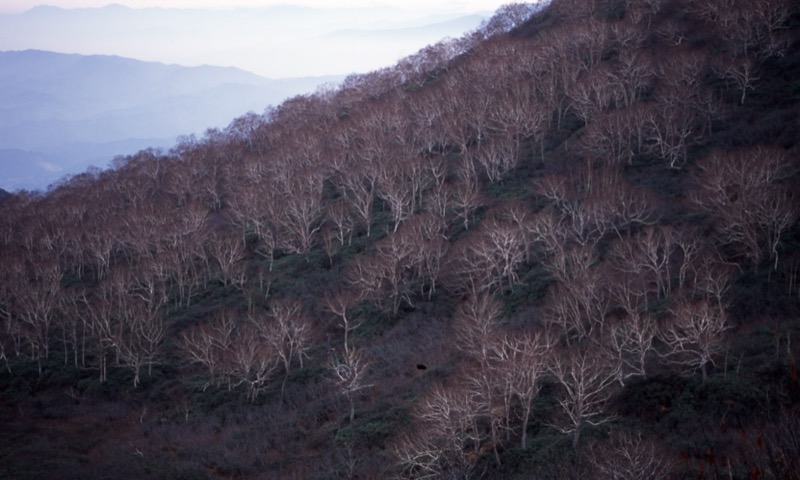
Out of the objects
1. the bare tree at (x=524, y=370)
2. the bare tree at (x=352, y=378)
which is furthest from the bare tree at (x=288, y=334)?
the bare tree at (x=524, y=370)

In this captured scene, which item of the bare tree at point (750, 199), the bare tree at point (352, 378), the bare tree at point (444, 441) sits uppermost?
the bare tree at point (750, 199)

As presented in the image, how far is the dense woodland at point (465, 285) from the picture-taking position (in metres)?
26.2

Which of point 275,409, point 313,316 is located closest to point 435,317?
point 313,316

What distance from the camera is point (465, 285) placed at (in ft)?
149

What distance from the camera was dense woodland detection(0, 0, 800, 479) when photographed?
2623 centimetres

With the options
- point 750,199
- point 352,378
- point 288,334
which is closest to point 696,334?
point 750,199

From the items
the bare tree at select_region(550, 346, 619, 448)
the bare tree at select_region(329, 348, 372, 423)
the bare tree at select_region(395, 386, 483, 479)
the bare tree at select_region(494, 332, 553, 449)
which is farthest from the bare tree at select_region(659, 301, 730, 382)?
the bare tree at select_region(329, 348, 372, 423)

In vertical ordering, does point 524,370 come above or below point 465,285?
above

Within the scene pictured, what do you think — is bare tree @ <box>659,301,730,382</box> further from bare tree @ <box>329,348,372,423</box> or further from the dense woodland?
bare tree @ <box>329,348,372,423</box>

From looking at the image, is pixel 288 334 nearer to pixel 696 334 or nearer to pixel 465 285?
pixel 465 285

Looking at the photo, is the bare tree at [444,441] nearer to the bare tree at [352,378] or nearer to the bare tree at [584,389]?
the bare tree at [584,389]

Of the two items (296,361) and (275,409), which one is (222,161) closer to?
(296,361)

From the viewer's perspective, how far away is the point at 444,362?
120 feet

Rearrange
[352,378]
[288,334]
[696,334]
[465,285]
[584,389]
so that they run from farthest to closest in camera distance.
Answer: [465,285]
[288,334]
[352,378]
[696,334]
[584,389]
